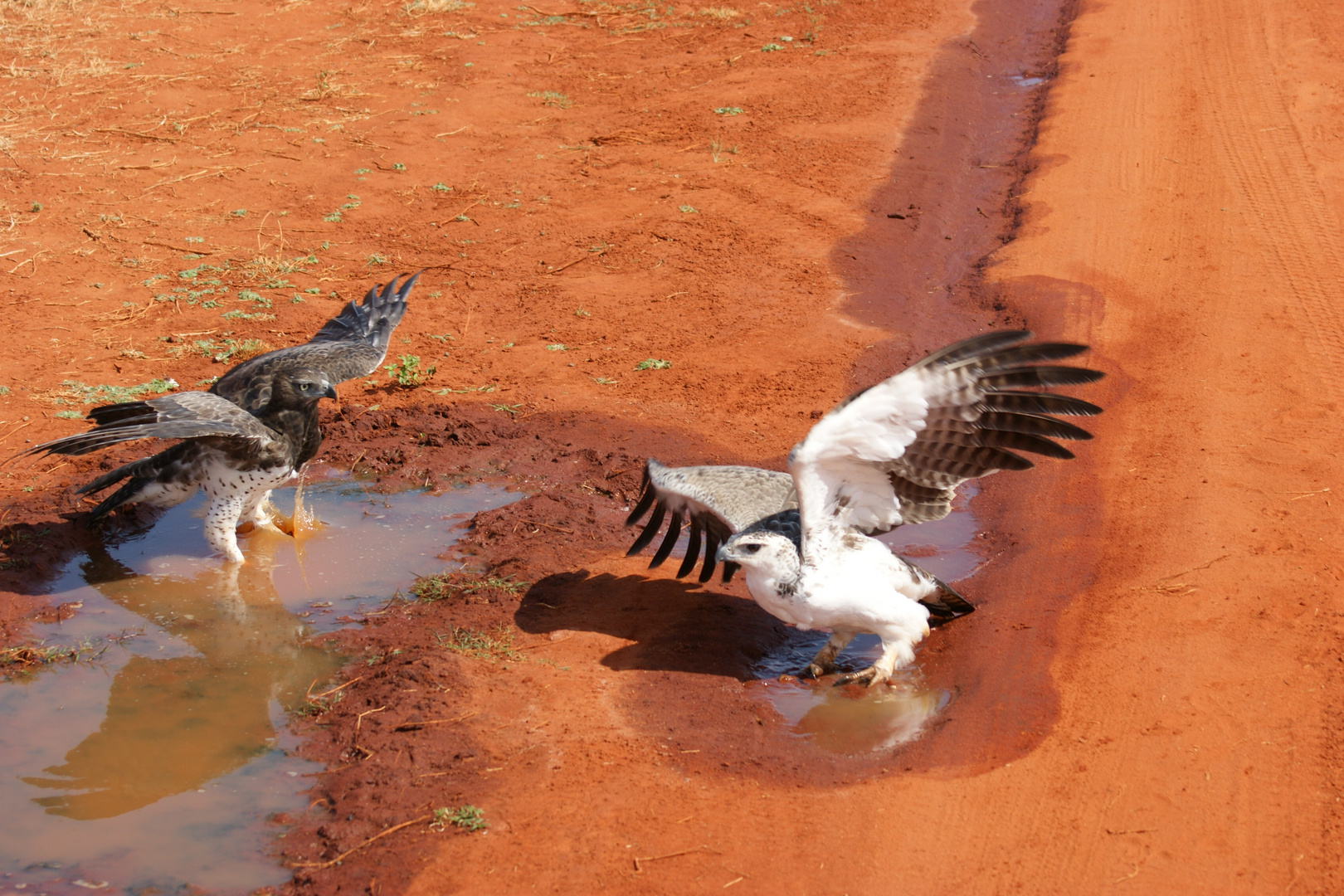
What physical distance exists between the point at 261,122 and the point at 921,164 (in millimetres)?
8083

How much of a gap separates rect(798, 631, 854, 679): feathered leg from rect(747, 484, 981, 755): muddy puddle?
0.16ft

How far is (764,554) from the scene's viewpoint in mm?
5355

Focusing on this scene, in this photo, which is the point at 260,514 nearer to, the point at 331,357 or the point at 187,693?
the point at 331,357

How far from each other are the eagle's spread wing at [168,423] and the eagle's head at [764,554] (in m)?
2.85

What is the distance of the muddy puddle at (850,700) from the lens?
5.24 metres

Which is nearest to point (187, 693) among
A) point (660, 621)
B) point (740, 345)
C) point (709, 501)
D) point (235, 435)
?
point (235, 435)

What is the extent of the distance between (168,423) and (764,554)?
329 centimetres

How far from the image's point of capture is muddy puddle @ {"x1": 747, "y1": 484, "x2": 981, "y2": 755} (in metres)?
5.24

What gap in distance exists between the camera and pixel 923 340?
31.4 feet

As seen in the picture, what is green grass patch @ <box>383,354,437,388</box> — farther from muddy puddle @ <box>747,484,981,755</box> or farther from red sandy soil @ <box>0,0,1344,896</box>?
muddy puddle @ <box>747,484,981,755</box>

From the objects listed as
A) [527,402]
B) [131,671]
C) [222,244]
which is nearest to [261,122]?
[222,244]

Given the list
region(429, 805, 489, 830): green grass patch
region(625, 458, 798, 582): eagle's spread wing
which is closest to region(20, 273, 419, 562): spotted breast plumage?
region(625, 458, 798, 582): eagle's spread wing

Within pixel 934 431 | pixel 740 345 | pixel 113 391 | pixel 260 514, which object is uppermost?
pixel 934 431

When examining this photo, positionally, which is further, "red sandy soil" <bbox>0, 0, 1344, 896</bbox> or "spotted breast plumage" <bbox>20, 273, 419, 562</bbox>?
"spotted breast plumage" <bbox>20, 273, 419, 562</bbox>
